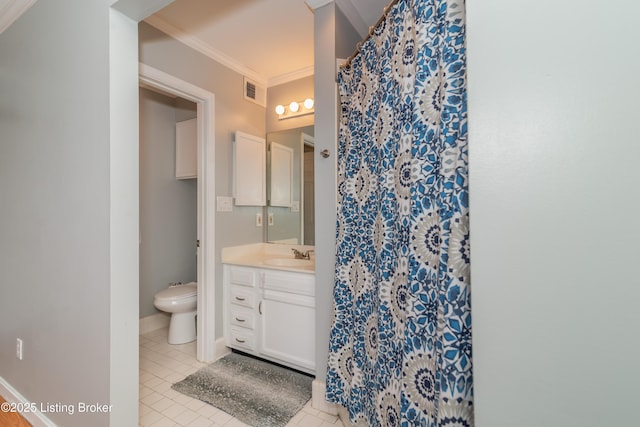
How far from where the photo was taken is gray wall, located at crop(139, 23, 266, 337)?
2054mm

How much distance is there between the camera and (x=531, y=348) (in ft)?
1.60

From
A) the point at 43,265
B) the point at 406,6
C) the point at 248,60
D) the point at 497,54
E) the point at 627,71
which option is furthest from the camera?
the point at 248,60

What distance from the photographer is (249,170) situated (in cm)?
267

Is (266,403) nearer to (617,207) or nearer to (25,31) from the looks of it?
(617,207)

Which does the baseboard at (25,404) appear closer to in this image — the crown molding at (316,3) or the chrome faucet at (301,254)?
the chrome faucet at (301,254)

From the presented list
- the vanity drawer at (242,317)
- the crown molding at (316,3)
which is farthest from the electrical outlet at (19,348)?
the crown molding at (316,3)

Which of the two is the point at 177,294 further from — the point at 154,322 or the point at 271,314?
the point at 271,314

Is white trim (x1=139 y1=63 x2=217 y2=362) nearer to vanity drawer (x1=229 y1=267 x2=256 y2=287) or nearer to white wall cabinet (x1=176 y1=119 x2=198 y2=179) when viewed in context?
vanity drawer (x1=229 y1=267 x2=256 y2=287)

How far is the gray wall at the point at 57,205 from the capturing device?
1.29 metres

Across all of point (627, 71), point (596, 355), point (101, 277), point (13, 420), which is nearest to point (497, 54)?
point (627, 71)

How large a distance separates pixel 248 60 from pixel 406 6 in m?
1.87

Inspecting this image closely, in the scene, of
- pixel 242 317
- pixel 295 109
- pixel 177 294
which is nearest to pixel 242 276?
pixel 242 317

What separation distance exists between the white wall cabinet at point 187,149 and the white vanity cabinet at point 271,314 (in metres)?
1.28

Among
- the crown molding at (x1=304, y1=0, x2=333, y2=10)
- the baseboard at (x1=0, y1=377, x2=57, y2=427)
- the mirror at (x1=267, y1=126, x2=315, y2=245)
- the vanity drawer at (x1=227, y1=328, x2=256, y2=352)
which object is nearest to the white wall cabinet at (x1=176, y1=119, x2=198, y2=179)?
the mirror at (x1=267, y1=126, x2=315, y2=245)
